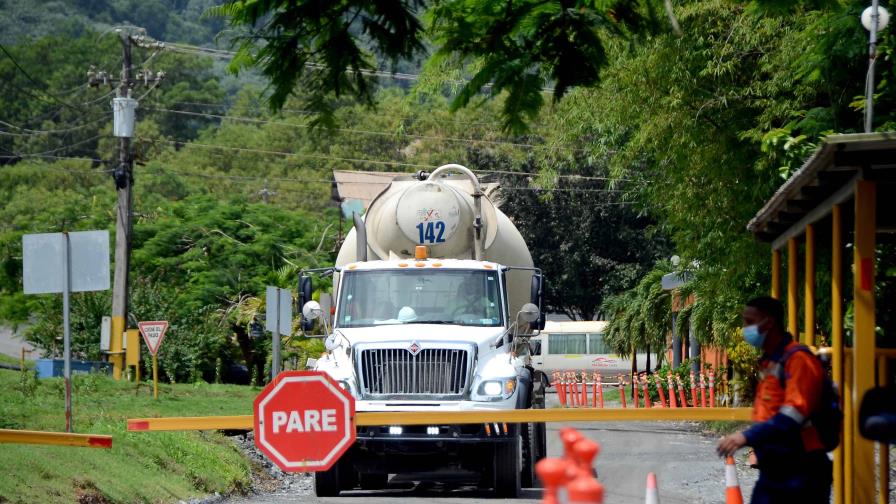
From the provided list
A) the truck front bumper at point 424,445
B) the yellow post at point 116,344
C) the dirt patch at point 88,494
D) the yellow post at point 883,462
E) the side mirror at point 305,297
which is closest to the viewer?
the yellow post at point 883,462

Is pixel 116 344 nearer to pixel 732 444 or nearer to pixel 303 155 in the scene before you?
pixel 732 444

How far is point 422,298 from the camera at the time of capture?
16.8 m

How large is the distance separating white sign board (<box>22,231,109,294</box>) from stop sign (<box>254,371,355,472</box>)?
5906mm

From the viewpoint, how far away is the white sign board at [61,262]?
16734 mm

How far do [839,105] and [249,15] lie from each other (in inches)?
505

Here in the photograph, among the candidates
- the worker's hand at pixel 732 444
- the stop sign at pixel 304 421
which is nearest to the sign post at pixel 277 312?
the stop sign at pixel 304 421

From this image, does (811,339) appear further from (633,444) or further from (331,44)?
(633,444)

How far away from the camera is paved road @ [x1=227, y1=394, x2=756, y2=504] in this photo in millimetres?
15789

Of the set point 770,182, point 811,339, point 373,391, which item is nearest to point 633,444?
point 770,182

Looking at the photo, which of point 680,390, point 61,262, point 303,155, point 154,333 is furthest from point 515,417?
point 303,155

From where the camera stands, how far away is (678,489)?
56.1ft

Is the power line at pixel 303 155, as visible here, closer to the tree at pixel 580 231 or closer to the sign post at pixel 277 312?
the tree at pixel 580 231

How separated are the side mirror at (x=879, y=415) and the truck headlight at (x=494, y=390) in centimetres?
942

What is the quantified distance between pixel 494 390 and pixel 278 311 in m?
6.74
